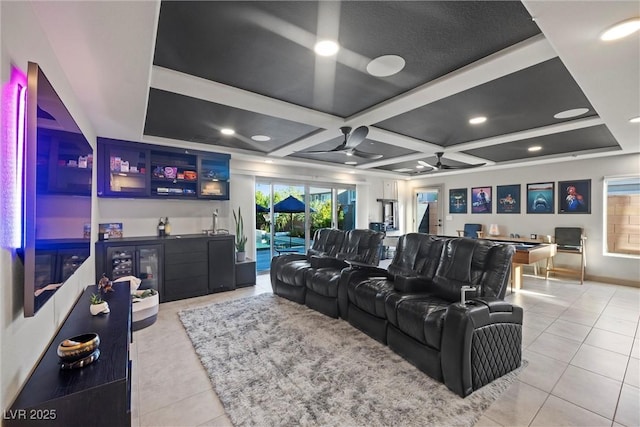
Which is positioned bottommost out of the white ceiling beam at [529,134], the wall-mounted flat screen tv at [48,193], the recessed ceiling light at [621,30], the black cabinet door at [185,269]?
the black cabinet door at [185,269]

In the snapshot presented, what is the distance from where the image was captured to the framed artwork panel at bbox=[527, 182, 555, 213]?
6.17 m

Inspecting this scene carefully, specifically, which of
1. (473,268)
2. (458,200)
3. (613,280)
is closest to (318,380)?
(473,268)

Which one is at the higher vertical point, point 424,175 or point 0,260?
point 424,175

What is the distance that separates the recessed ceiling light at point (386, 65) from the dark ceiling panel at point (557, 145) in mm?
3435

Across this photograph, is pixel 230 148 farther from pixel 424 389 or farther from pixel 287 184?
pixel 424 389

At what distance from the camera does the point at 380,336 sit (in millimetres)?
2822

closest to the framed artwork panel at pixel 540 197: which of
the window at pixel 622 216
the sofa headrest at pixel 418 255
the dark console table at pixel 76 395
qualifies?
the window at pixel 622 216

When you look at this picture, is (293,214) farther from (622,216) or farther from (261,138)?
(622,216)

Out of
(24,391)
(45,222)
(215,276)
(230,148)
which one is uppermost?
(230,148)

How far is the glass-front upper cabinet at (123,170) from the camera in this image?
13.1 feet

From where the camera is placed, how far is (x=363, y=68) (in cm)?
232

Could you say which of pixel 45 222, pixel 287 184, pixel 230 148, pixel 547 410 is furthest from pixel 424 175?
pixel 45 222

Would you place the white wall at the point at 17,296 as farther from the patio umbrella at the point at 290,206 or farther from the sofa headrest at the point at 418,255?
the patio umbrella at the point at 290,206

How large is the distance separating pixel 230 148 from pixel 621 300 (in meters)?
6.70
